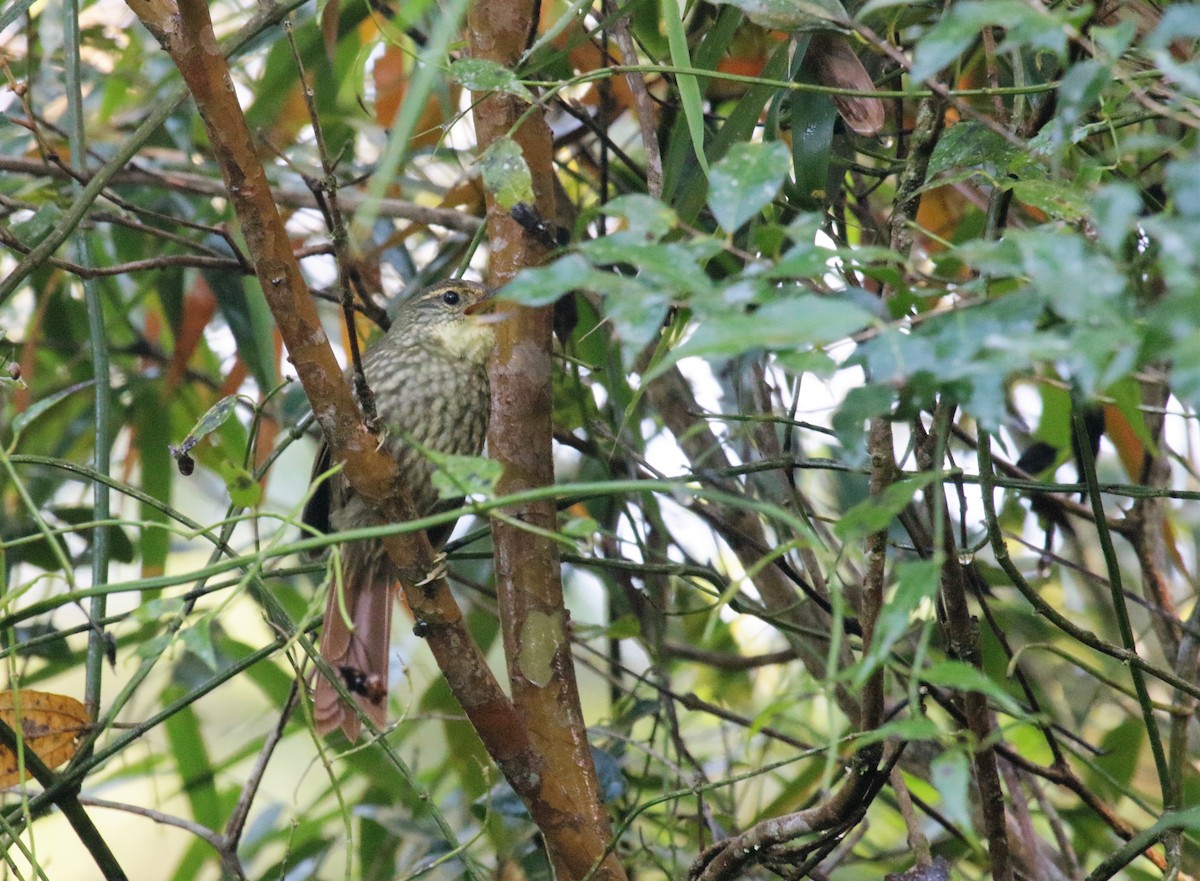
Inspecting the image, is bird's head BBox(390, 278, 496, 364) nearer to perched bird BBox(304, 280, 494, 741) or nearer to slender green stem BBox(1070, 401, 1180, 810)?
perched bird BBox(304, 280, 494, 741)

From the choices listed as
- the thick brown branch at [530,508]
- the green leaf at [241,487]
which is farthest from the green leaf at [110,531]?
the thick brown branch at [530,508]

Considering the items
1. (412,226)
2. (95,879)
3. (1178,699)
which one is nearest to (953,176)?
(1178,699)

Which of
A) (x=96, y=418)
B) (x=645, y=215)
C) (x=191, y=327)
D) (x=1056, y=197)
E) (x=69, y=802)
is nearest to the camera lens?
(x=645, y=215)

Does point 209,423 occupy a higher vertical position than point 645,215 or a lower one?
higher

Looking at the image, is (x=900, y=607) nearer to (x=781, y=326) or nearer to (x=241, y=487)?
(x=781, y=326)

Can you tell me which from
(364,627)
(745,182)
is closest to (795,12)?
(745,182)

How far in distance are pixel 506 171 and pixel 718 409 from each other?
0.99 m

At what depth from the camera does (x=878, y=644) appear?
2.40 ft

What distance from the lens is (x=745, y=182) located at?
2.65 ft

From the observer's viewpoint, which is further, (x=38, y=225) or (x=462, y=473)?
(x=38, y=225)

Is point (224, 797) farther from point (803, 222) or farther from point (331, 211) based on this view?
point (803, 222)

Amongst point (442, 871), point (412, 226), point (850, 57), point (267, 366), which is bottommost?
point (442, 871)

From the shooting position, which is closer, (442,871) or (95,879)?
(442,871)

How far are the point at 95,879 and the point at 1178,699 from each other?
3197 millimetres
